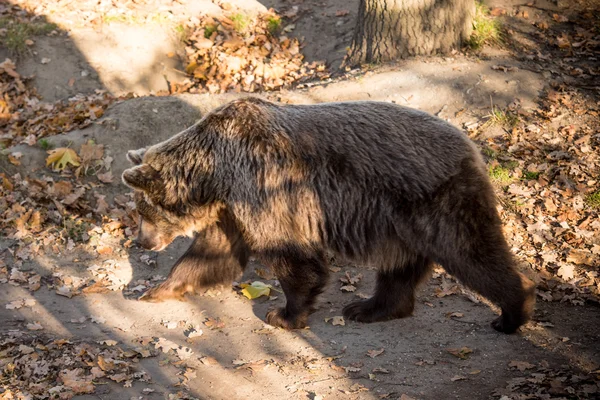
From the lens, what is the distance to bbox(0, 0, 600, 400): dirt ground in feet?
18.4

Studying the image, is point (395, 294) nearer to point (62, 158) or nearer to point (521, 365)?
point (521, 365)

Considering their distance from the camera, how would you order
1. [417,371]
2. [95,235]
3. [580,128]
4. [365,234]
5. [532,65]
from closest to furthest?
1. [417,371]
2. [365,234]
3. [95,235]
4. [580,128]
5. [532,65]

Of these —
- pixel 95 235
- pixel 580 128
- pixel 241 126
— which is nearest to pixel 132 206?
pixel 95 235

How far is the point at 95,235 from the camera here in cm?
833

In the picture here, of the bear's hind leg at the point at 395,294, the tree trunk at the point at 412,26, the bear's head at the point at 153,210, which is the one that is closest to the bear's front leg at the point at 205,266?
the bear's head at the point at 153,210

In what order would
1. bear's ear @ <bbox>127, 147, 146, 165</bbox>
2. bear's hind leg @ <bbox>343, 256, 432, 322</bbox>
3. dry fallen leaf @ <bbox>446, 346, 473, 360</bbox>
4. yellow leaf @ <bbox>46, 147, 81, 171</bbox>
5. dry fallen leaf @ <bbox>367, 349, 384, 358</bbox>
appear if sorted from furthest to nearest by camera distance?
yellow leaf @ <bbox>46, 147, 81, 171</bbox>, bear's ear @ <bbox>127, 147, 146, 165</bbox>, bear's hind leg @ <bbox>343, 256, 432, 322</bbox>, dry fallen leaf @ <bbox>367, 349, 384, 358</bbox>, dry fallen leaf @ <bbox>446, 346, 473, 360</bbox>

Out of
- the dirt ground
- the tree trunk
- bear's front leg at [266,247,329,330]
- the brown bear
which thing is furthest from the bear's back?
the tree trunk

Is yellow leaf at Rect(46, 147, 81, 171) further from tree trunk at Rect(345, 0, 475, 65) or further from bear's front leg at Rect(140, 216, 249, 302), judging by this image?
tree trunk at Rect(345, 0, 475, 65)

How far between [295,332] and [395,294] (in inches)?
41.3

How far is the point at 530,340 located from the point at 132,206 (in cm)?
510

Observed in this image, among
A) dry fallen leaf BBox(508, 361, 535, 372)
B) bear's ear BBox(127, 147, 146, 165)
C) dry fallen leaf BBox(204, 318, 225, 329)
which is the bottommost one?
dry fallen leaf BBox(204, 318, 225, 329)

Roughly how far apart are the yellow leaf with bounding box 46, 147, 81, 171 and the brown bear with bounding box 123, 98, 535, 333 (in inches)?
100

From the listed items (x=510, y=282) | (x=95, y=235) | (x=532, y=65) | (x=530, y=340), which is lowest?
(x=95, y=235)

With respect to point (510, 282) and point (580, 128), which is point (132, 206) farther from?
point (580, 128)
